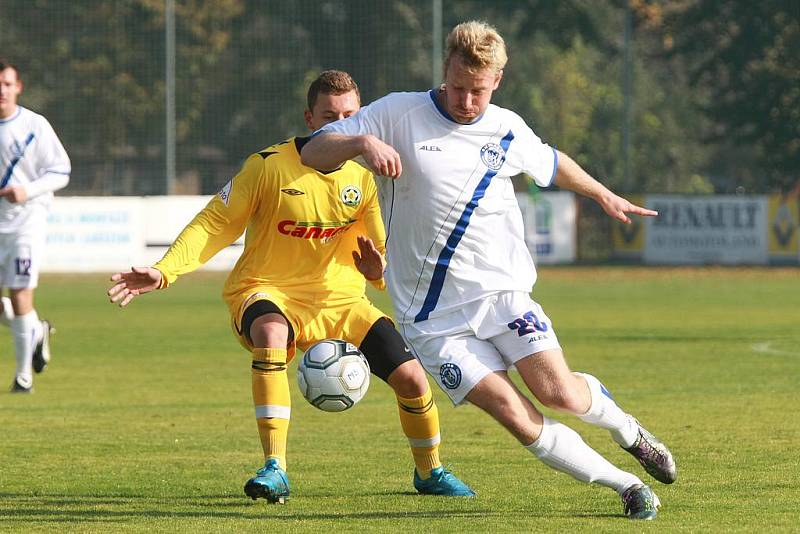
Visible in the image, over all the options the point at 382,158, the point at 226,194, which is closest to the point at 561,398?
the point at 382,158

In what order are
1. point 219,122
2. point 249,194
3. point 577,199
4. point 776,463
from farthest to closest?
point 219,122 → point 577,199 → point 776,463 → point 249,194

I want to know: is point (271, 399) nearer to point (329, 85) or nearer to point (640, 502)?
point (329, 85)

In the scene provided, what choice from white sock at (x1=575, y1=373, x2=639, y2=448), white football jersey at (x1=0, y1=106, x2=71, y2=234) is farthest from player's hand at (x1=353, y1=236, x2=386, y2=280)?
white football jersey at (x1=0, y1=106, x2=71, y2=234)

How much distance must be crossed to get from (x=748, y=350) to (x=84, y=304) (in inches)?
458

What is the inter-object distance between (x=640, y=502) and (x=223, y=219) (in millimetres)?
2391

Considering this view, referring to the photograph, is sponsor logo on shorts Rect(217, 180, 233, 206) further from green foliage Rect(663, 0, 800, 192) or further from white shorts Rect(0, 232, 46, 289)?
green foliage Rect(663, 0, 800, 192)

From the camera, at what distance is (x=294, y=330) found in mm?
7297

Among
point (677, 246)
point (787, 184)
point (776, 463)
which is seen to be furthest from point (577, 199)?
point (776, 463)

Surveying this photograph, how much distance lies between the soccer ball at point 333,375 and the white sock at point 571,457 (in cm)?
126

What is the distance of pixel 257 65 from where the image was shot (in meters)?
41.6

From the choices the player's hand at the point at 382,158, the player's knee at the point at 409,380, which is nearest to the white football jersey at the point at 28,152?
the player's knee at the point at 409,380

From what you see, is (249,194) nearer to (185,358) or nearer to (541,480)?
(541,480)

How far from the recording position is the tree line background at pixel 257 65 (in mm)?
36781

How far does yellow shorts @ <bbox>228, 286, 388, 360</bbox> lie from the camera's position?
7332mm
